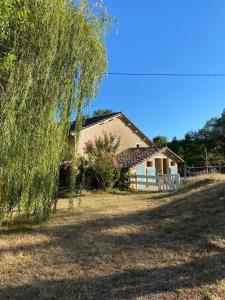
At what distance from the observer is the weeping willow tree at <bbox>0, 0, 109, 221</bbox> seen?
9.52m

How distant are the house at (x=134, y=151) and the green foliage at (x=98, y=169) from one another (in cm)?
198

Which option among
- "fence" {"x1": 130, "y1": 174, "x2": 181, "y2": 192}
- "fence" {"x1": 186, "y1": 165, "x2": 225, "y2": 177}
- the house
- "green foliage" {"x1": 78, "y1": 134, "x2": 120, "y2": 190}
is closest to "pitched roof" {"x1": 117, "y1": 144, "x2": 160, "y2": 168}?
the house

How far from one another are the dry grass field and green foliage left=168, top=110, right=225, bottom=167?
124 feet

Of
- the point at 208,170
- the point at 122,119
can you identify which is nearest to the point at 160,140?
the point at 208,170

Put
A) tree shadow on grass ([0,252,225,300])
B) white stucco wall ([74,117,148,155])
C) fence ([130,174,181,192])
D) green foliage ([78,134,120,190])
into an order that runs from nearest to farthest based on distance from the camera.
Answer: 1. tree shadow on grass ([0,252,225,300])
2. fence ([130,174,181,192])
3. green foliage ([78,134,120,190])
4. white stucco wall ([74,117,148,155])

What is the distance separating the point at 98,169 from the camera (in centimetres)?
2616

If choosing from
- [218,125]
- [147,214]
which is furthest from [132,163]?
[218,125]

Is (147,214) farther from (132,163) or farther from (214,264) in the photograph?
(132,163)

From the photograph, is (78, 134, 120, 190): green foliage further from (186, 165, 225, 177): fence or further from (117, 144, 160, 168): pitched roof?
(186, 165, 225, 177): fence

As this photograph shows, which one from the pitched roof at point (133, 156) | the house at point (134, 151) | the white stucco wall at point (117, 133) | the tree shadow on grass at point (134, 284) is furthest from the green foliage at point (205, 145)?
the tree shadow on grass at point (134, 284)

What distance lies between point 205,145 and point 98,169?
39.0m

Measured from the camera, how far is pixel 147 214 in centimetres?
1284

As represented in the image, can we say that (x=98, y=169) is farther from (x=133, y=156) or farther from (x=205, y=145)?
(x=205, y=145)

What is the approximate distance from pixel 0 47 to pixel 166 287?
248 inches
